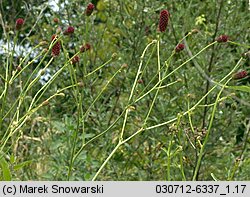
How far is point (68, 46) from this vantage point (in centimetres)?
A: 330

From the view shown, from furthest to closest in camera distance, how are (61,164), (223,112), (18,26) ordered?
(223,112), (61,164), (18,26)

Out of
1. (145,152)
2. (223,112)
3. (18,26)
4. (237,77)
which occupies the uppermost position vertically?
(18,26)

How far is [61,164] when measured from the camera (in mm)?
2426

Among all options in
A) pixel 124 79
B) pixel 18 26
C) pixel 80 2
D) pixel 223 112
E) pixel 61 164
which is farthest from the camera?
pixel 80 2

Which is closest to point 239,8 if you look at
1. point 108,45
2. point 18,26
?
point 108,45

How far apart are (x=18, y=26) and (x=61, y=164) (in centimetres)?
104

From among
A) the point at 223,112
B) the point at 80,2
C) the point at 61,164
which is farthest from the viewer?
the point at 80,2

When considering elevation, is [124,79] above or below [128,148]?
above

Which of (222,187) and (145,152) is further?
(145,152)

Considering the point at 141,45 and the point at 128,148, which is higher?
the point at 141,45

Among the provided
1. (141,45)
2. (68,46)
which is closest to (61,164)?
(141,45)

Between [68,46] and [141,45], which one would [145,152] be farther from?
[68,46]

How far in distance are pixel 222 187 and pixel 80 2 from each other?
2.34 metres

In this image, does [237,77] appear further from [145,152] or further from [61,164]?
[145,152]
